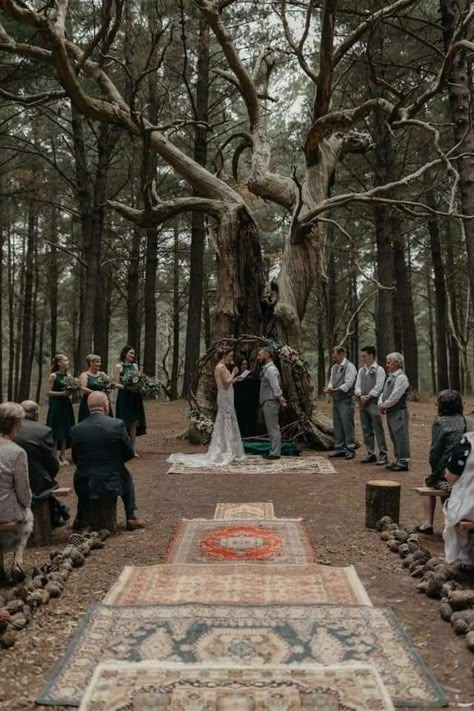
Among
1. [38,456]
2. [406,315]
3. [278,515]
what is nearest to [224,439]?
[278,515]

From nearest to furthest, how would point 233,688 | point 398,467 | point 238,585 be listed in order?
point 233,688
point 238,585
point 398,467

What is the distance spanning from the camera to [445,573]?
4902 millimetres

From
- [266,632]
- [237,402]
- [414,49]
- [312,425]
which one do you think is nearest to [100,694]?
[266,632]

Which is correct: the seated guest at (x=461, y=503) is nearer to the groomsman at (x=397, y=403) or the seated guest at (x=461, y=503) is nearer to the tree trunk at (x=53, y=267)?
the groomsman at (x=397, y=403)

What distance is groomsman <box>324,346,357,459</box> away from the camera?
11000 mm

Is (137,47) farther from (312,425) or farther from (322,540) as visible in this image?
(322,540)

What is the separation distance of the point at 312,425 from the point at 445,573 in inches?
295

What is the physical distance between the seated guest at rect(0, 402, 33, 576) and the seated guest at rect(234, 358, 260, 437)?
870 cm

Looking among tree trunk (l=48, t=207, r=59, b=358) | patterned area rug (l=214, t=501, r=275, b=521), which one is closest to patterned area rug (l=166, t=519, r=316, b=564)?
patterned area rug (l=214, t=501, r=275, b=521)

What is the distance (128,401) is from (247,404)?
142 inches

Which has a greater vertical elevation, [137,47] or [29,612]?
[137,47]

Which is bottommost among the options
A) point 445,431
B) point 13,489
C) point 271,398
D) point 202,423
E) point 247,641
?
point 247,641

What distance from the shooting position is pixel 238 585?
15.8 ft

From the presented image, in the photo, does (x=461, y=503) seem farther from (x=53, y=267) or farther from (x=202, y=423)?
(x=53, y=267)
